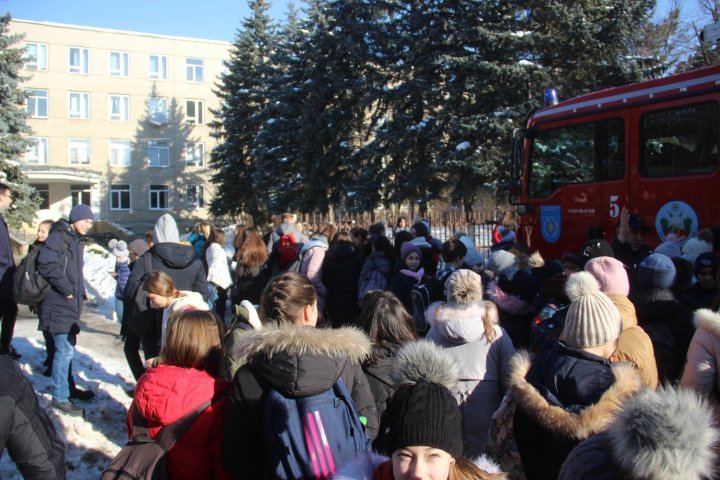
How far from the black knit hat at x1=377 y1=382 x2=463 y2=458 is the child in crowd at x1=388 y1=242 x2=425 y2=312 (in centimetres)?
416

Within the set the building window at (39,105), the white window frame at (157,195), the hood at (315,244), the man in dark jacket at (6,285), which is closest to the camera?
the man in dark jacket at (6,285)

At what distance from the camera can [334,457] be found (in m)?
2.40

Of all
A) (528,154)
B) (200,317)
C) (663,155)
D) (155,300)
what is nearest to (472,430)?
(200,317)

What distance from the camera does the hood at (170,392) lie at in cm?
302

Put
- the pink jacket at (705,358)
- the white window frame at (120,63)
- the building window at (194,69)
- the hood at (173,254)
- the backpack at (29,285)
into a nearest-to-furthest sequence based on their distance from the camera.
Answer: the pink jacket at (705,358) → the backpack at (29,285) → the hood at (173,254) → the white window frame at (120,63) → the building window at (194,69)

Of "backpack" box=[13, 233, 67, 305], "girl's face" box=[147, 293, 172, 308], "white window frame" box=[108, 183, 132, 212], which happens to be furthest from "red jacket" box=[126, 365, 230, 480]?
"white window frame" box=[108, 183, 132, 212]

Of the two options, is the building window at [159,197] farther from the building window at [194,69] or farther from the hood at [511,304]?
the hood at [511,304]

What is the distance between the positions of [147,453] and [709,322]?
292 centimetres

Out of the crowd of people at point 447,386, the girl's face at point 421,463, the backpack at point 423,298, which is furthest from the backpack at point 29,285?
the girl's face at point 421,463

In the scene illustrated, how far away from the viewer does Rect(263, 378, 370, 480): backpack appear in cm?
240

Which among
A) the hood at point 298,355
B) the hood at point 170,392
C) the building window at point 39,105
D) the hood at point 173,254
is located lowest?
the hood at point 170,392

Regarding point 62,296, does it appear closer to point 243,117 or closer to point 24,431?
point 24,431

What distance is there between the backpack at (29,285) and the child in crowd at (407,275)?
3725 millimetres

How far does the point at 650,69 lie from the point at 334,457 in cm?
1997
